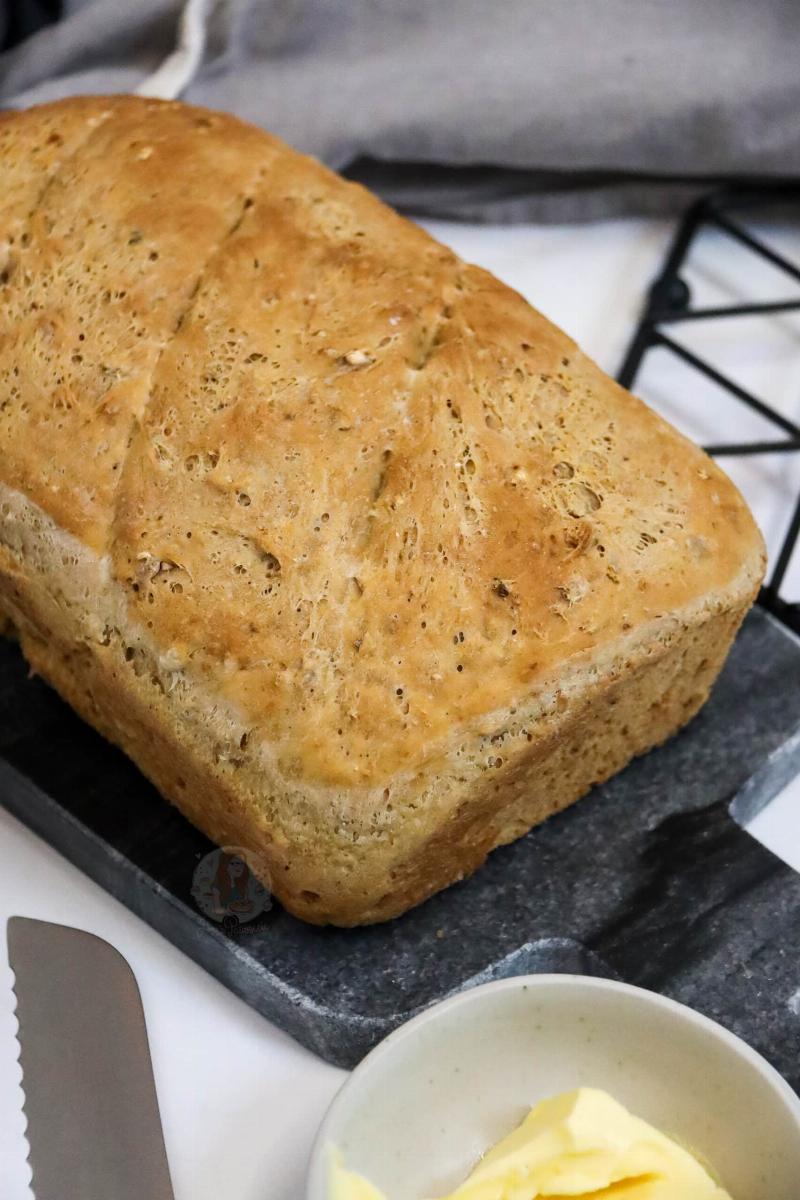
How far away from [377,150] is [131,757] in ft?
2.94

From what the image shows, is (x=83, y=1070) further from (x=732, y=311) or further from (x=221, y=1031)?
(x=732, y=311)

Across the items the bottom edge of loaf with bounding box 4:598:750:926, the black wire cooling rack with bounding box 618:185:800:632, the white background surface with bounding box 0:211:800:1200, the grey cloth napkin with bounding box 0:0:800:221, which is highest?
the grey cloth napkin with bounding box 0:0:800:221

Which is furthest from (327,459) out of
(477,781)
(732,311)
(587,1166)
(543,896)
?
(732,311)

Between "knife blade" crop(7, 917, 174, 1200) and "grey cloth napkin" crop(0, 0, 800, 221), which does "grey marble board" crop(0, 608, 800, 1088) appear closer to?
"knife blade" crop(7, 917, 174, 1200)

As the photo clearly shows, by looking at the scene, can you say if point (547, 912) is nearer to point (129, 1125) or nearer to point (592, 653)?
point (592, 653)

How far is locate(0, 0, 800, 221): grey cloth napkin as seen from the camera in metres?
1.73

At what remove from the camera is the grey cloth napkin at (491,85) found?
173 centimetres

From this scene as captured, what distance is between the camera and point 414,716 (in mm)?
989

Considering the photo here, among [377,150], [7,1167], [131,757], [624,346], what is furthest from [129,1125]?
[377,150]

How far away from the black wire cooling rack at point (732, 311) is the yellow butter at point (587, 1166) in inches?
23.7

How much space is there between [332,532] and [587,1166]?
0.46 metres

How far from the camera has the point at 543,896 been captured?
3.71 feet
